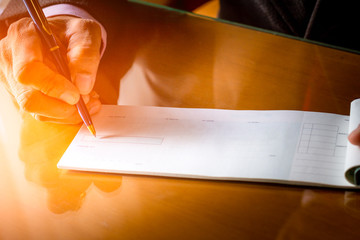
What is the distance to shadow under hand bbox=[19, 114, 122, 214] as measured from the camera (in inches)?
19.6

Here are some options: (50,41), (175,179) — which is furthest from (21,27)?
(175,179)

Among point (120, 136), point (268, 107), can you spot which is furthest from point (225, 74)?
point (120, 136)

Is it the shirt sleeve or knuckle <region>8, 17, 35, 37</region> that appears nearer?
knuckle <region>8, 17, 35, 37</region>

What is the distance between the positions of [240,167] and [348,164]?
133mm

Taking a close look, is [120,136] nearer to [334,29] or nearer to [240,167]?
[240,167]

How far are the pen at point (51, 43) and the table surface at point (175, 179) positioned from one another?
5 centimetres

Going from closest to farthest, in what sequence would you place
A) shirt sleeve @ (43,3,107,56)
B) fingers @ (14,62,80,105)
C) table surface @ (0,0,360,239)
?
table surface @ (0,0,360,239) < fingers @ (14,62,80,105) < shirt sleeve @ (43,3,107,56)

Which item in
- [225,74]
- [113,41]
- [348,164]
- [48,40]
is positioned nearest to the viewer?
[348,164]

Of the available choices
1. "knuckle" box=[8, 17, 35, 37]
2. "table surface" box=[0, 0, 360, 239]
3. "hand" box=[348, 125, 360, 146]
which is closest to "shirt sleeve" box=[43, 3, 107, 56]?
"table surface" box=[0, 0, 360, 239]

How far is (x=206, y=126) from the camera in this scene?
549 mm

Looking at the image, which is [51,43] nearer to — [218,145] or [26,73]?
[26,73]

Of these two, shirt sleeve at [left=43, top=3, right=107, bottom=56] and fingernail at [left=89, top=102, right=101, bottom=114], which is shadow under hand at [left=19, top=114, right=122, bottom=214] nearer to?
fingernail at [left=89, top=102, right=101, bottom=114]

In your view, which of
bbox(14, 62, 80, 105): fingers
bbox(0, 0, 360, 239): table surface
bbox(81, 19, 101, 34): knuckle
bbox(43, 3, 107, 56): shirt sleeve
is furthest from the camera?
bbox(43, 3, 107, 56): shirt sleeve

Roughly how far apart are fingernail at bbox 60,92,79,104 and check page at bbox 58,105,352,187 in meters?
0.06
